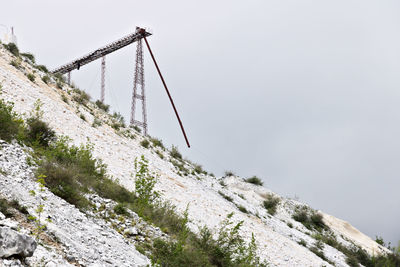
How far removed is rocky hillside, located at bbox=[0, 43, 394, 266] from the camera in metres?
6.13

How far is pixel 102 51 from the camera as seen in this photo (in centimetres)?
3341

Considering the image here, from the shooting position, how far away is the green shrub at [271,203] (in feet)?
86.9

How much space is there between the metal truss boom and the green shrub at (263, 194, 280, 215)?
18.3m

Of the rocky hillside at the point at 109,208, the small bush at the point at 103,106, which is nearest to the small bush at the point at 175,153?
the rocky hillside at the point at 109,208

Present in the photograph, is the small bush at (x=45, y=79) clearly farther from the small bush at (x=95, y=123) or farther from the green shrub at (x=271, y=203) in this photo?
the green shrub at (x=271, y=203)

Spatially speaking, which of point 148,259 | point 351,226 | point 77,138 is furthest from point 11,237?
point 351,226

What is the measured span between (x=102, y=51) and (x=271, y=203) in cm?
2206

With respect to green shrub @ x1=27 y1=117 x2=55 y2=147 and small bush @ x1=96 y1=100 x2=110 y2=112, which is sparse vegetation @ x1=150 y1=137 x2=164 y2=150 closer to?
small bush @ x1=96 y1=100 x2=110 y2=112

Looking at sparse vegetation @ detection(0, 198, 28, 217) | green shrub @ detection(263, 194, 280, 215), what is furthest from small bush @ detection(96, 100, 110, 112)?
sparse vegetation @ detection(0, 198, 28, 217)

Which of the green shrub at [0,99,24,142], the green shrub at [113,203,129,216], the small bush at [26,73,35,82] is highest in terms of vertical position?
the small bush at [26,73,35,82]

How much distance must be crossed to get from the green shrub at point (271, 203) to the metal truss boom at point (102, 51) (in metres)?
18.3

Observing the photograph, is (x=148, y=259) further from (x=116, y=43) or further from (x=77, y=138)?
(x=116, y=43)

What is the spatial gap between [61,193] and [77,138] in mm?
6044

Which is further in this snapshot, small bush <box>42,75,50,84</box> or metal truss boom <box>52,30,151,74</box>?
metal truss boom <box>52,30,151,74</box>
